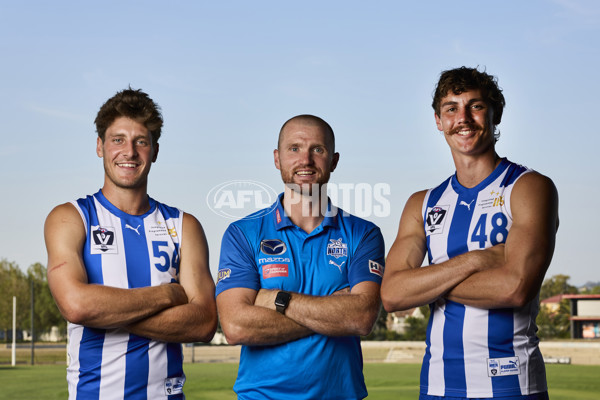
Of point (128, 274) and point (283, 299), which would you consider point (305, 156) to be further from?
point (128, 274)

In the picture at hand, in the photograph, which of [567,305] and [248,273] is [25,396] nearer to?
[248,273]

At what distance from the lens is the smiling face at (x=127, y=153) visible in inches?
177

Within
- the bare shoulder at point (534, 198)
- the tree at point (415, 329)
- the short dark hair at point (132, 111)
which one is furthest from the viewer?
the tree at point (415, 329)

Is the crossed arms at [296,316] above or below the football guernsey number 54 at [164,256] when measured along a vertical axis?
below

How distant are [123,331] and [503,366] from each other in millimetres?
2285

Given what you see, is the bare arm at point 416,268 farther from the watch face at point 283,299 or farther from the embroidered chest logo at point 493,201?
the watch face at point 283,299

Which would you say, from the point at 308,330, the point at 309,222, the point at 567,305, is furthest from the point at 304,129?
the point at 567,305

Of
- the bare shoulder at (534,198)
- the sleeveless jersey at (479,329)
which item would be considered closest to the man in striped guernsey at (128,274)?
the sleeveless jersey at (479,329)

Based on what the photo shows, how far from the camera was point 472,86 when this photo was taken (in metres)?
4.30

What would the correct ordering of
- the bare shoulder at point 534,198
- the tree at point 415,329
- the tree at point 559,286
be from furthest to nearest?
the tree at point 559,286 → the tree at point 415,329 → the bare shoulder at point 534,198

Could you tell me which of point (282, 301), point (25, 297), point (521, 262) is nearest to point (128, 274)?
point (282, 301)

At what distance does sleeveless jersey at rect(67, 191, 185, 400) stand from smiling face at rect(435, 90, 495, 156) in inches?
74.7

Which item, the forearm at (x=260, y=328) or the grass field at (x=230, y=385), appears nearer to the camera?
the forearm at (x=260, y=328)

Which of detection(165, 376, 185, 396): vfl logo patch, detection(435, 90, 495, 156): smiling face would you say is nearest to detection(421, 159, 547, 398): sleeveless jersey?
detection(435, 90, 495, 156): smiling face
